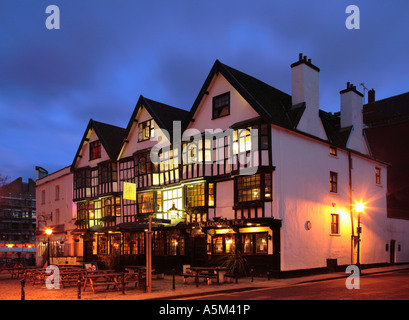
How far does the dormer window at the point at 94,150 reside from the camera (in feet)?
120

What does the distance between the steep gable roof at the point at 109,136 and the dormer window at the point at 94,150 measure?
929mm

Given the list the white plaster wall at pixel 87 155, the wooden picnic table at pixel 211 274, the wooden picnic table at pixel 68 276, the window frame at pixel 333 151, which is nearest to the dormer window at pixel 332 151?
the window frame at pixel 333 151

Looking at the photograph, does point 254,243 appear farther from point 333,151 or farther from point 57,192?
point 57,192

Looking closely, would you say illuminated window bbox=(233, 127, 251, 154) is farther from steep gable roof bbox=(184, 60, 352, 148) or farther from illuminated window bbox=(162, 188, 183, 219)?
illuminated window bbox=(162, 188, 183, 219)

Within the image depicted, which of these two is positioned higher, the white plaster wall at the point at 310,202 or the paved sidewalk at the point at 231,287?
the white plaster wall at the point at 310,202

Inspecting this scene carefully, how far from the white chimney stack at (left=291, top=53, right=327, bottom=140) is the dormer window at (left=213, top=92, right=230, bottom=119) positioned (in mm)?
4007

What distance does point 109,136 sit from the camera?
37.1 meters

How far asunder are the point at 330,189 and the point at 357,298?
13642mm

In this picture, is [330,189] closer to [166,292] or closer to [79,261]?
[166,292]

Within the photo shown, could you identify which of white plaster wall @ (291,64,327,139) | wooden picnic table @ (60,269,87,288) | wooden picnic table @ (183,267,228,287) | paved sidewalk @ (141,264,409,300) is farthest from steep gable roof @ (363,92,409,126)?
wooden picnic table @ (60,269,87,288)

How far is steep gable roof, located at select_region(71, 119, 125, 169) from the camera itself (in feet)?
115

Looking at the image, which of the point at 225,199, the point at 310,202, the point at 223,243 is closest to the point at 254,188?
the point at 225,199

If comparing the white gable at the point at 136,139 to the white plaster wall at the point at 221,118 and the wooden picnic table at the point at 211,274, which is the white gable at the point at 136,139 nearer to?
the white plaster wall at the point at 221,118
